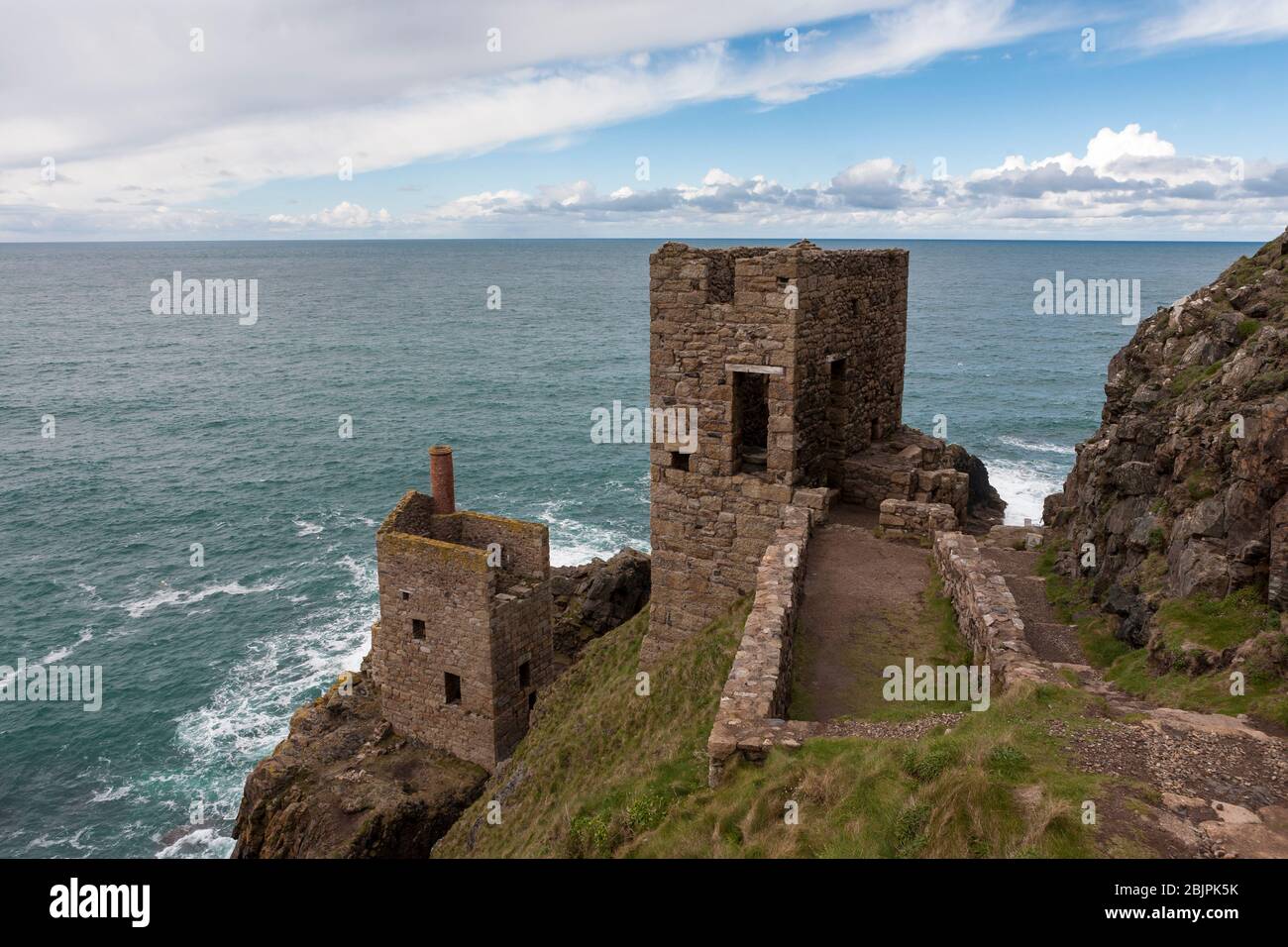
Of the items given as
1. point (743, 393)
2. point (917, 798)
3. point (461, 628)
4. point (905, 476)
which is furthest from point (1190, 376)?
point (461, 628)

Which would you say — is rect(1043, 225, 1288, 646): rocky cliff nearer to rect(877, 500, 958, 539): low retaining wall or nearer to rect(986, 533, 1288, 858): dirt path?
rect(877, 500, 958, 539): low retaining wall

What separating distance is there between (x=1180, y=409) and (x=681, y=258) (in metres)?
10.8

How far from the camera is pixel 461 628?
2670cm

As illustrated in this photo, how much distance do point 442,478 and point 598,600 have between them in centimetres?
887

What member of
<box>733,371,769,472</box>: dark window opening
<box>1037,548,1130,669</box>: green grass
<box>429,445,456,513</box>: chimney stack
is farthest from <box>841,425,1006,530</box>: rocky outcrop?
<box>429,445,456,513</box>: chimney stack

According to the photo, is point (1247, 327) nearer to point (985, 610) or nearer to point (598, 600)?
point (985, 610)

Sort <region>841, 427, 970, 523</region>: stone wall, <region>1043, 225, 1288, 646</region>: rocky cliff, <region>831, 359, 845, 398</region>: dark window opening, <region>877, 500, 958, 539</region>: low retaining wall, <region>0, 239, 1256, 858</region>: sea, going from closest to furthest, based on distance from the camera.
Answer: <region>1043, 225, 1288, 646</region>: rocky cliff → <region>877, 500, 958, 539</region>: low retaining wall → <region>831, 359, 845, 398</region>: dark window opening → <region>841, 427, 970, 523</region>: stone wall → <region>0, 239, 1256, 858</region>: sea

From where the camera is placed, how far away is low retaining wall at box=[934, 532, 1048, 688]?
11.6 m

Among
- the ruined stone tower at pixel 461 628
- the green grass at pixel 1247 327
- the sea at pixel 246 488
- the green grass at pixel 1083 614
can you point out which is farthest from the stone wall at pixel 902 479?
the ruined stone tower at pixel 461 628

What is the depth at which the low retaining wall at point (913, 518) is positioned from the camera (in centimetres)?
1809

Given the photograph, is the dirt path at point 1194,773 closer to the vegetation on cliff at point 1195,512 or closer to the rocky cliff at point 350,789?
the vegetation on cliff at point 1195,512

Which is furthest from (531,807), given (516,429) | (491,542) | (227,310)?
(227,310)

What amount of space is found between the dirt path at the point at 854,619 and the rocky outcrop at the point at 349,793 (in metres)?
14.8

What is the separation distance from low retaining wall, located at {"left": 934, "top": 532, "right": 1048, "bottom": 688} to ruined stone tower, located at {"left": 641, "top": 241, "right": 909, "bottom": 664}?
12.4ft
